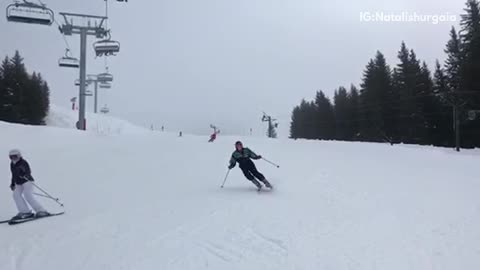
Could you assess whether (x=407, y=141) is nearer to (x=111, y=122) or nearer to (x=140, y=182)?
(x=140, y=182)

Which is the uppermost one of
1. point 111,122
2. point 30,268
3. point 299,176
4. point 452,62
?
point 452,62

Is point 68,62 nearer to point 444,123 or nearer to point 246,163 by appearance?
point 246,163

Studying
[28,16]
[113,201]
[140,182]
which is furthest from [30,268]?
[28,16]

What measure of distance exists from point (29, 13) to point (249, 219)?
18.8m

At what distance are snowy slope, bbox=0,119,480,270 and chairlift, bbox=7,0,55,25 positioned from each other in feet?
31.0

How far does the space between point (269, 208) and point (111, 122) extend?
61649 mm

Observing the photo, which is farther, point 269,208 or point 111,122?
point 111,122

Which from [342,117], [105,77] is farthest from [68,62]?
[342,117]

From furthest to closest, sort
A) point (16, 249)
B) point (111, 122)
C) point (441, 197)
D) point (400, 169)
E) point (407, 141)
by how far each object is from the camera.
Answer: point (111, 122), point (407, 141), point (400, 169), point (441, 197), point (16, 249)

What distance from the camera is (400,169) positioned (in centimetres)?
1342

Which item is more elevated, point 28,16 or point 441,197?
point 28,16

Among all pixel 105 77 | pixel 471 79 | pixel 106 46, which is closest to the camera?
pixel 106 46

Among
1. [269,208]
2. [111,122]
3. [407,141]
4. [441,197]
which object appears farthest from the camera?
[111,122]

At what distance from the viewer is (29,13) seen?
19.8 metres
